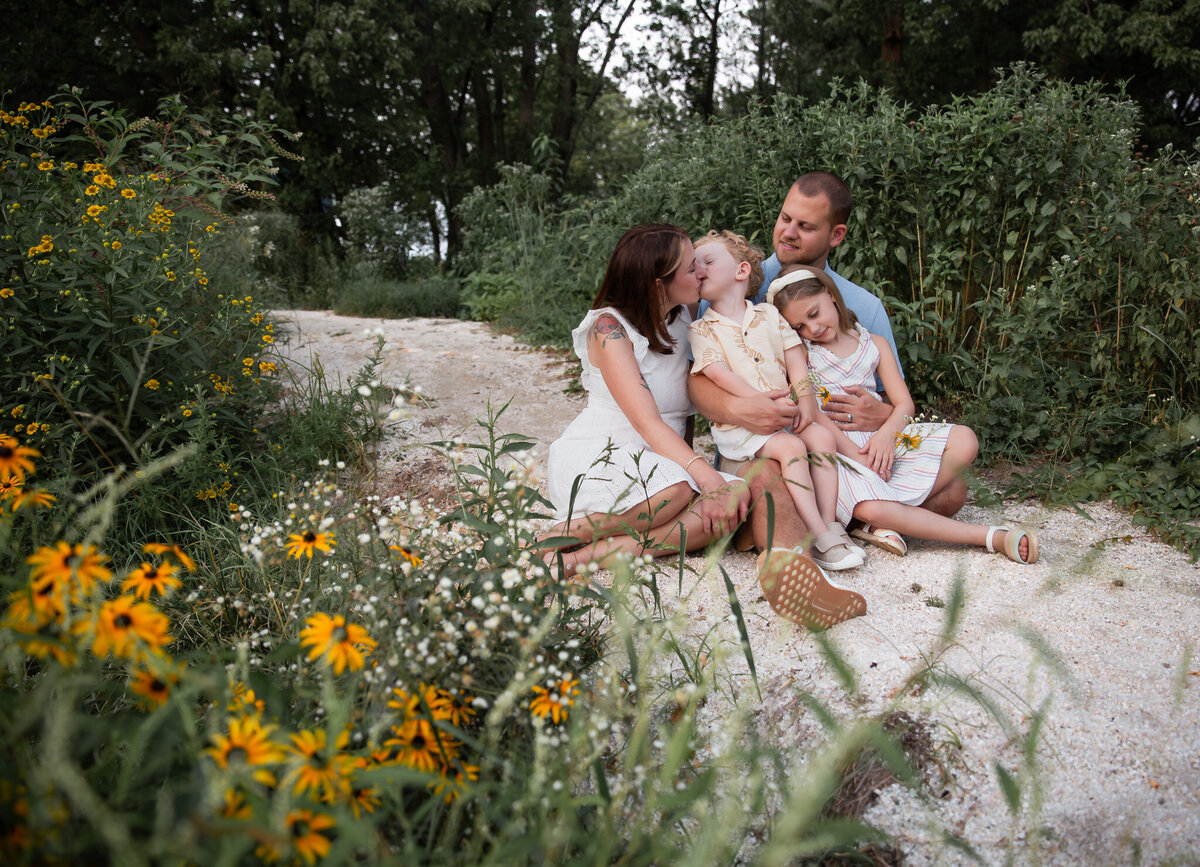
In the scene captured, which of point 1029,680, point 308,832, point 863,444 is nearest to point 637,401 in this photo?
point 863,444

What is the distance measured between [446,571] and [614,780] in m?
0.62

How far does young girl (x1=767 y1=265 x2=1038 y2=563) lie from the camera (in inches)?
115

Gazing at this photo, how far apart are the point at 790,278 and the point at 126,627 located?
8.82ft

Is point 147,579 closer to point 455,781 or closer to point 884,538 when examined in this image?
point 455,781

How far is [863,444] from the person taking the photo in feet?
10.3

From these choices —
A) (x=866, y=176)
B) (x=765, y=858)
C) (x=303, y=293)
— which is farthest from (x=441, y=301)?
(x=765, y=858)

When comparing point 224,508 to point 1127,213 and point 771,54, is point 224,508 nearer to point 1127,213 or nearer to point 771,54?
point 1127,213

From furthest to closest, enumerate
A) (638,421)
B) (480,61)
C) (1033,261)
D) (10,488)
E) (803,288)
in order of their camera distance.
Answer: (480,61), (1033,261), (803,288), (638,421), (10,488)

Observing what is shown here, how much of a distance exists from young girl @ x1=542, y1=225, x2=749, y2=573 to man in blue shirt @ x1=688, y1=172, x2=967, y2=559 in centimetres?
13

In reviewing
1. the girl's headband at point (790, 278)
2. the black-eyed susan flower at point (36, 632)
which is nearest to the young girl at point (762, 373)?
the girl's headband at point (790, 278)

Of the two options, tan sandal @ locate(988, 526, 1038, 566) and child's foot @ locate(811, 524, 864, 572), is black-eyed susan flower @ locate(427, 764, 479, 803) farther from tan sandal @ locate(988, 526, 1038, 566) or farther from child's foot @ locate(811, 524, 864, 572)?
tan sandal @ locate(988, 526, 1038, 566)

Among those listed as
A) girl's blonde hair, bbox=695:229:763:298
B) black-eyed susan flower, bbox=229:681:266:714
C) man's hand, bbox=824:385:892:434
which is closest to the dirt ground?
man's hand, bbox=824:385:892:434

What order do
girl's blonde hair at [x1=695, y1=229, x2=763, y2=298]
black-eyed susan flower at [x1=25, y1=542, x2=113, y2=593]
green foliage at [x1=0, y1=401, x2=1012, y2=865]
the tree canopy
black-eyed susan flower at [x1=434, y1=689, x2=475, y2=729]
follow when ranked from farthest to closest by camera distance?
the tree canopy, girl's blonde hair at [x1=695, y1=229, x2=763, y2=298], black-eyed susan flower at [x1=434, y1=689, x2=475, y2=729], black-eyed susan flower at [x1=25, y1=542, x2=113, y2=593], green foliage at [x1=0, y1=401, x2=1012, y2=865]

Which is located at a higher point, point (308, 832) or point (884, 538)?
point (308, 832)
